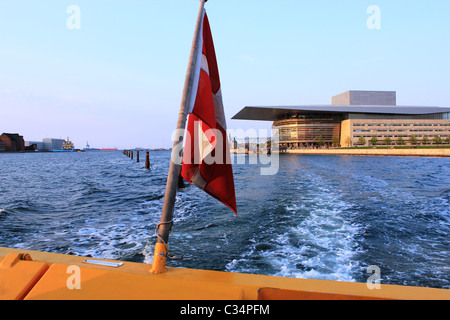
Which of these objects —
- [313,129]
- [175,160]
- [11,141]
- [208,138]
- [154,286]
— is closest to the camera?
[154,286]

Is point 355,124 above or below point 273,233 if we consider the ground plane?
above

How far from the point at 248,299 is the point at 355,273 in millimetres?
3073

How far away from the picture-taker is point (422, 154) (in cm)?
4675

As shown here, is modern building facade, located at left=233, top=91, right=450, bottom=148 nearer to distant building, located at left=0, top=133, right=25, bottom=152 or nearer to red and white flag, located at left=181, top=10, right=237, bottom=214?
red and white flag, located at left=181, top=10, right=237, bottom=214

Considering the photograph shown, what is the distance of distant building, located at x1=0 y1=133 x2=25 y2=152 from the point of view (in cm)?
13588

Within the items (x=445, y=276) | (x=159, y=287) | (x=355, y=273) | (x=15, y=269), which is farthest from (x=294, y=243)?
(x=15, y=269)

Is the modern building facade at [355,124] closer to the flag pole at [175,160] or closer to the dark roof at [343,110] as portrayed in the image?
the dark roof at [343,110]

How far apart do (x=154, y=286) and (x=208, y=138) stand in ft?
4.61

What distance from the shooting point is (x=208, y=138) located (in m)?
2.63

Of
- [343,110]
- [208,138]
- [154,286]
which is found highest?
[343,110]

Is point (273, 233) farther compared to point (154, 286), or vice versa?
point (273, 233)

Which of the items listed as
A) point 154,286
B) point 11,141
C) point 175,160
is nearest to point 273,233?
point 175,160

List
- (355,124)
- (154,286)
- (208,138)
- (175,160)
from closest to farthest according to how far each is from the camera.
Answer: (154,286)
(175,160)
(208,138)
(355,124)

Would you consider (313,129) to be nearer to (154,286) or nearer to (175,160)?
(175,160)
